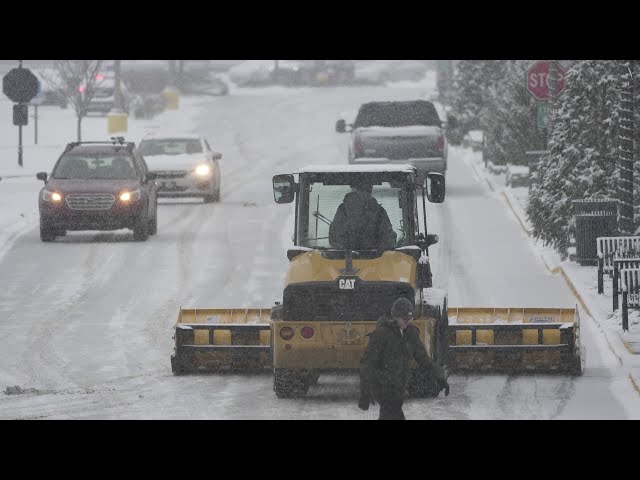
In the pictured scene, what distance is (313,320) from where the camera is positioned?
55.1 ft

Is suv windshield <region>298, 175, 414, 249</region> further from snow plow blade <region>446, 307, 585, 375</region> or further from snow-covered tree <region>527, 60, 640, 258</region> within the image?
snow-covered tree <region>527, 60, 640, 258</region>

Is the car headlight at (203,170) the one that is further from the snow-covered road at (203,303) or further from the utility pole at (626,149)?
the utility pole at (626,149)

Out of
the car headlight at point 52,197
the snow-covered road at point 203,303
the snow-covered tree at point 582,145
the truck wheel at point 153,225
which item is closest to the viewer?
the snow-covered road at point 203,303

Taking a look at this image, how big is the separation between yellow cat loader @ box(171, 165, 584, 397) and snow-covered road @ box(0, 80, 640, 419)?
273mm

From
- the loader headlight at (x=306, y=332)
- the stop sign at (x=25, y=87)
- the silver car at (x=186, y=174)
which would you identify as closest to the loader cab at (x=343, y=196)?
the loader headlight at (x=306, y=332)

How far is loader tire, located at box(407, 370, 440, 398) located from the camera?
17.1 meters

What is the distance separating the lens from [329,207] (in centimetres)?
1759

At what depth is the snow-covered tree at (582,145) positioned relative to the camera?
28.0m

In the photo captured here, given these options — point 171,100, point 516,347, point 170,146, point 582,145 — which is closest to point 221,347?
point 516,347

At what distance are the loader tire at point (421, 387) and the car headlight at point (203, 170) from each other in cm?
2074

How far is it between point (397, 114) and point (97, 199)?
9.53m

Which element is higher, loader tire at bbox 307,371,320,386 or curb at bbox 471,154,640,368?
curb at bbox 471,154,640,368

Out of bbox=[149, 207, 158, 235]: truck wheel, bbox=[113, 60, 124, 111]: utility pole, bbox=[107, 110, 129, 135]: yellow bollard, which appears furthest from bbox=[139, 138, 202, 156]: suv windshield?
bbox=[113, 60, 124, 111]: utility pole
